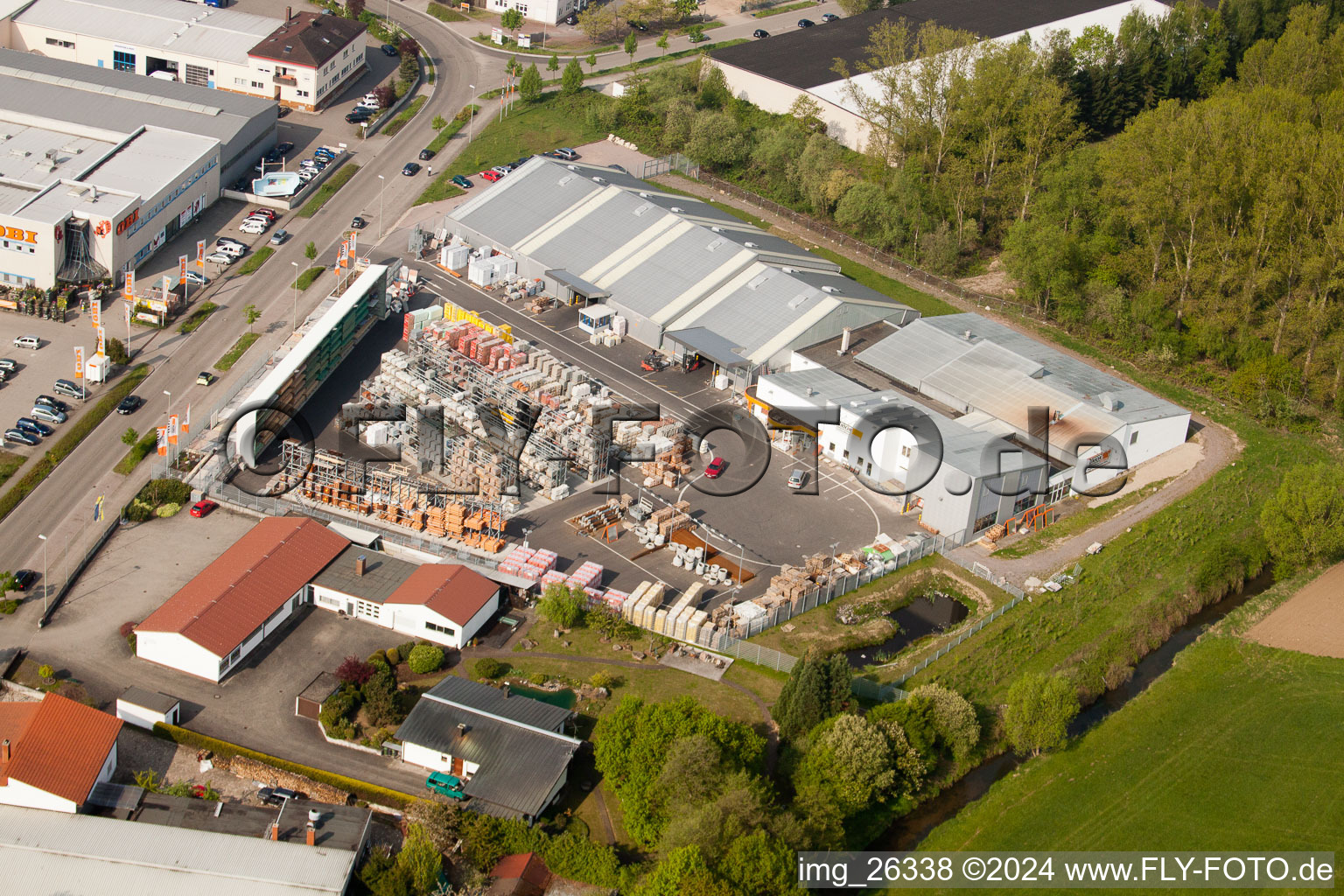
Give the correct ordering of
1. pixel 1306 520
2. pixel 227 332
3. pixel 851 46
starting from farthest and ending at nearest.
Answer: pixel 851 46, pixel 227 332, pixel 1306 520

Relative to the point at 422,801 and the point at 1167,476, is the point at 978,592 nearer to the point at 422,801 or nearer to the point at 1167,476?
the point at 1167,476

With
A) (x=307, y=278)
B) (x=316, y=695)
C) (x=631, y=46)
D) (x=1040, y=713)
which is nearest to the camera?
(x=316, y=695)

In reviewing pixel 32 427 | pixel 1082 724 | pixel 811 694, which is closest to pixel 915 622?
pixel 1082 724

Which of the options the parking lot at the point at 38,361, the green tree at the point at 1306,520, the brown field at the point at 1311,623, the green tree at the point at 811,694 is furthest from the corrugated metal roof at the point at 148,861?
the green tree at the point at 1306,520

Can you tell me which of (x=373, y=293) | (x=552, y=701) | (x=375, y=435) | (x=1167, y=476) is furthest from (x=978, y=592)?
(x=373, y=293)

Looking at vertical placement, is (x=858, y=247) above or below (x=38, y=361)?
above

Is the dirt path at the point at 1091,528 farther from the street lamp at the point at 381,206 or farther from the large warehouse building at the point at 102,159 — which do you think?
the large warehouse building at the point at 102,159

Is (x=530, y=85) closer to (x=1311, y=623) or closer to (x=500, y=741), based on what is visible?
(x=500, y=741)
